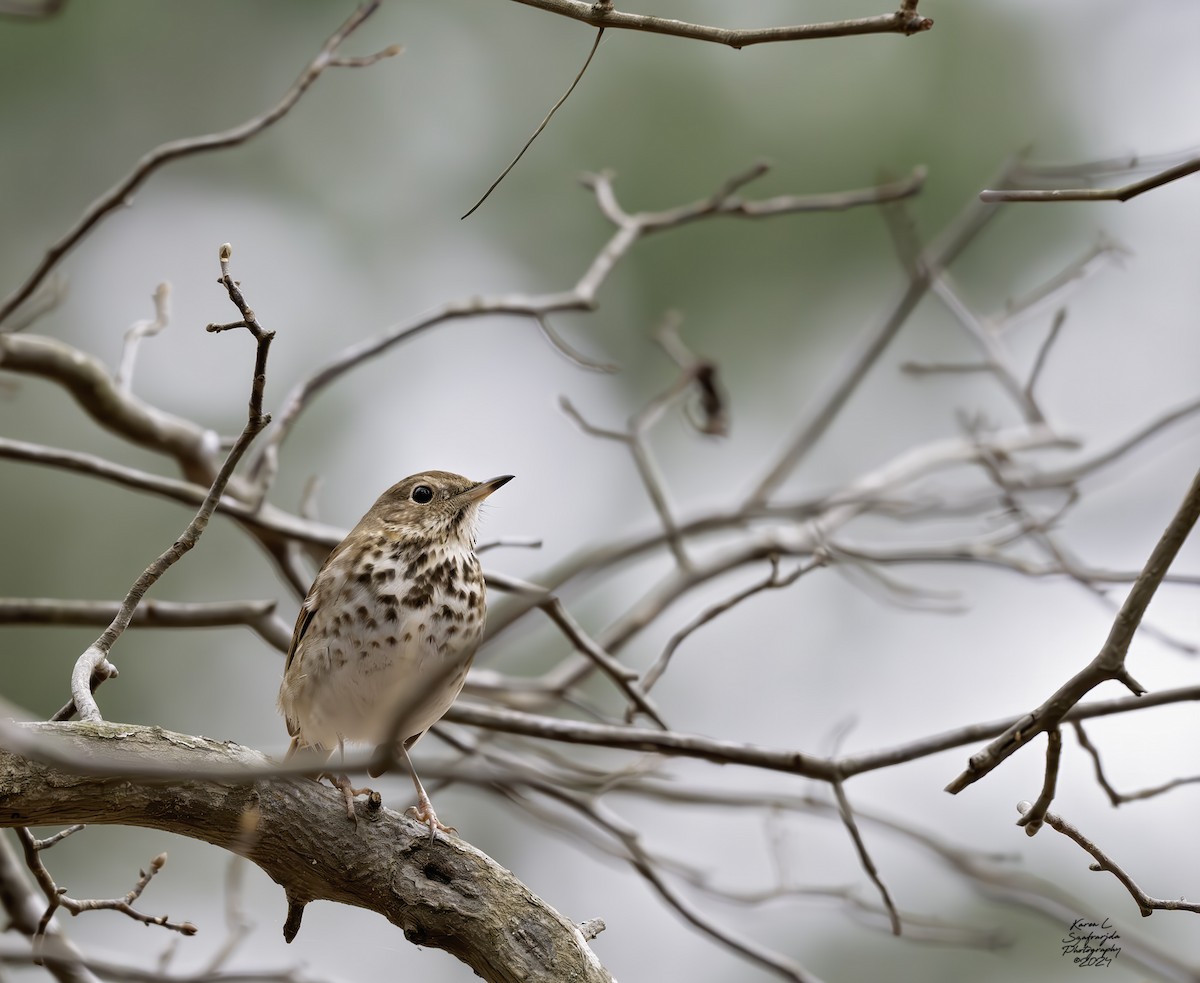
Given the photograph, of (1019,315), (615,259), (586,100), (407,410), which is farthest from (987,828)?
(586,100)

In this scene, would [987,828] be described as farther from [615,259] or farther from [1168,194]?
[615,259]

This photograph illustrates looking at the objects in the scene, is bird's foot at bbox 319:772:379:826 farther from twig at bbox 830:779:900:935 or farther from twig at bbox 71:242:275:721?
twig at bbox 830:779:900:935

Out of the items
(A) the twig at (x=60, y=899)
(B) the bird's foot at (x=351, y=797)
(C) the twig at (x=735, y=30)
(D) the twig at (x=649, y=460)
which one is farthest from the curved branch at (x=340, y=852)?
(D) the twig at (x=649, y=460)

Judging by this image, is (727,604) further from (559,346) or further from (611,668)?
(559,346)

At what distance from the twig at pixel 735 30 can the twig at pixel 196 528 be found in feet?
2.27

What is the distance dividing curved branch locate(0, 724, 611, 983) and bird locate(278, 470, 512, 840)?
2.09 ft

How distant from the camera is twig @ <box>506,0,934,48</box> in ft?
6.70

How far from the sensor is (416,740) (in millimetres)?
3480

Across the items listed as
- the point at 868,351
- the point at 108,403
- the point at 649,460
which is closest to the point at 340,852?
the point at 108,403

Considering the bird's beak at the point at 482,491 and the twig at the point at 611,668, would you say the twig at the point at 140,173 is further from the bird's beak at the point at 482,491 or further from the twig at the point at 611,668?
the twig at the point at 611,668

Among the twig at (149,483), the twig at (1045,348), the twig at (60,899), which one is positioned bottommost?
the twig at (60,899)

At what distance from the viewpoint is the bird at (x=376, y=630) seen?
3.25 meters

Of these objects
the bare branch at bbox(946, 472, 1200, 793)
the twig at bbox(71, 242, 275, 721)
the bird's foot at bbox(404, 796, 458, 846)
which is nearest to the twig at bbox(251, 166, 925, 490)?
the bird's foot at bbox(404, 796, 458, 846)

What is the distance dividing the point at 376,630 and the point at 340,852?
0.98 m
